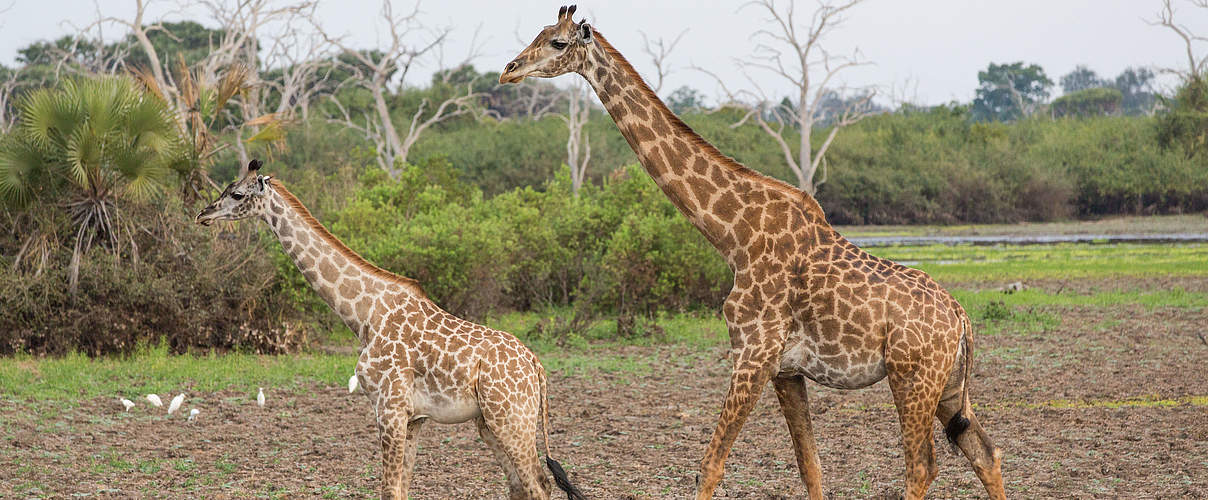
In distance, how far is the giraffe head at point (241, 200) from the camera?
570 centimetres

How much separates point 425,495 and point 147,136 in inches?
299

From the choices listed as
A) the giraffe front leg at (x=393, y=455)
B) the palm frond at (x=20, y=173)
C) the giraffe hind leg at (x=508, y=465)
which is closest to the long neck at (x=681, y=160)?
the giraffe hind leg at (x=508, y=465)

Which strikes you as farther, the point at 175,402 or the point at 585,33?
the point at 175,402

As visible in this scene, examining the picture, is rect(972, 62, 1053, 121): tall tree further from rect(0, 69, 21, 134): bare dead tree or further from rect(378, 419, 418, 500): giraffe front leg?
rect(378, 419, 418, 500): giraffe front leg

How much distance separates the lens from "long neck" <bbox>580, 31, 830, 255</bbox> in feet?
16.3

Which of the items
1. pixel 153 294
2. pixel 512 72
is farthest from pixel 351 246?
pixel 512 72

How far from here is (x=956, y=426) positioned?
5133 mm

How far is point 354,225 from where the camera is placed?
1491 cm

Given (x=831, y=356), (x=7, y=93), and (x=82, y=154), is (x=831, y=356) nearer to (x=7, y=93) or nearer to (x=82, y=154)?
(x=82, y=154)

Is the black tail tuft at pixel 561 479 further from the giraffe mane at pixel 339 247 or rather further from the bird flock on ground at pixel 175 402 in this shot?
the bird flock on ground at pixel 175 402

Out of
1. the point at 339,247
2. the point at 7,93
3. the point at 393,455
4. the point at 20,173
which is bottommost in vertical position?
the point at 393,455

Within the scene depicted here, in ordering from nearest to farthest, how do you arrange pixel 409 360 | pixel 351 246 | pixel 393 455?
pixel 393 455 → pixel 409 360 → pixel 351 246

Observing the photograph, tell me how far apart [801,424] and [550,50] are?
2.08 metres

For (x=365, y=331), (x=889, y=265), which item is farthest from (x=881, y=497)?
(x=365, y=331)
